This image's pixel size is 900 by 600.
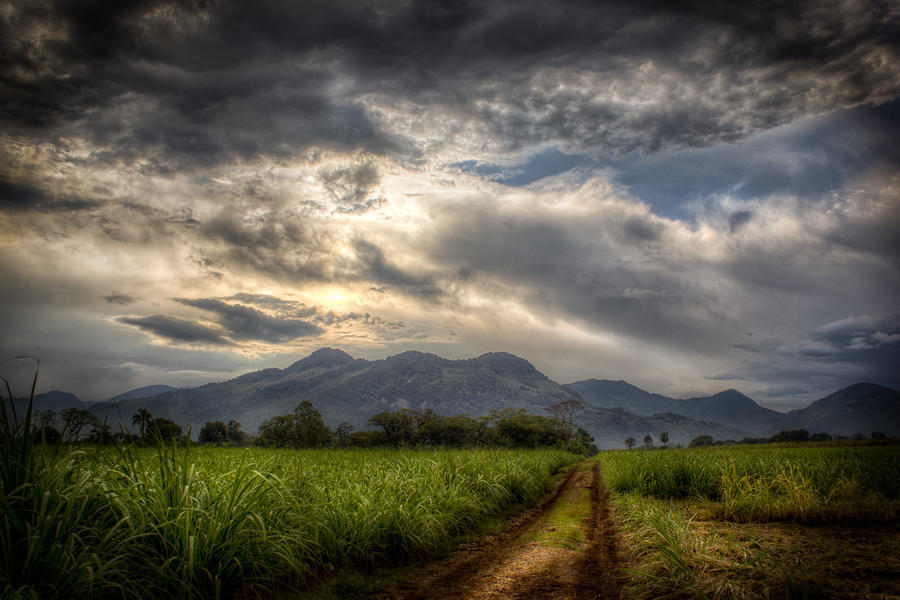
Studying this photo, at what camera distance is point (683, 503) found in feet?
28.9

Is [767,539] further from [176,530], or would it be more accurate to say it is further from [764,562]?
[176,530]

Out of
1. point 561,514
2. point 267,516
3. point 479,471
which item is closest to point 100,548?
point 267,516

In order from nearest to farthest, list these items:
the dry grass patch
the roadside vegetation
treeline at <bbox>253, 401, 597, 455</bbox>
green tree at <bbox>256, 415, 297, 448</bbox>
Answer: the dry grass patch → the roadside vegetation → green tree at <bbox>256, 415, 297, 448</bbox> → treeline at <bbox>253, 401, 597, 455</bbox>

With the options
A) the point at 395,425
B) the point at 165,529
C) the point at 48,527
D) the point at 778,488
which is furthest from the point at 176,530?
the point at 395,425

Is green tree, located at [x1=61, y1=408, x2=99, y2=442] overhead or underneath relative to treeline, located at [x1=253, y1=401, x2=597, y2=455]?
overhead

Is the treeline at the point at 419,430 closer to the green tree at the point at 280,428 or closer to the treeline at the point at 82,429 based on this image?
the green tree at the point at 280,428

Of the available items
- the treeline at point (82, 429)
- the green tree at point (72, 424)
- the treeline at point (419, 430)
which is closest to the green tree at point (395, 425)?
the treeline at point (419, 430)

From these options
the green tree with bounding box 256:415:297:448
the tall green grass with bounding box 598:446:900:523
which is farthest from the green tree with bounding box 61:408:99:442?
the green tree with bounding box 256:415:297:448

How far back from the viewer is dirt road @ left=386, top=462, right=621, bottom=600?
4652 mm

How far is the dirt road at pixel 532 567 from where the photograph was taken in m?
4.65

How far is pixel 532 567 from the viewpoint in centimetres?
546

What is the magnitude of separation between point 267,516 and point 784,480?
8617 millimetres

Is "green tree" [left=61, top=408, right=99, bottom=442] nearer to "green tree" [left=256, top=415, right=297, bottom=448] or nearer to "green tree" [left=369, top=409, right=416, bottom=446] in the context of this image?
"green tree" [left=256, top=415, right=297, bottom=448]

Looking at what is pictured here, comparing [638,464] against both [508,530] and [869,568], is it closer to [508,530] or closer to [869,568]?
[508,530]
